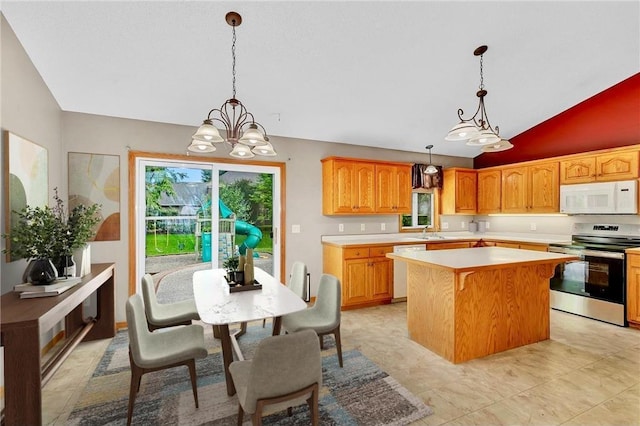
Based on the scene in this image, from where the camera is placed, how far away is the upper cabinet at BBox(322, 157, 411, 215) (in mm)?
4184

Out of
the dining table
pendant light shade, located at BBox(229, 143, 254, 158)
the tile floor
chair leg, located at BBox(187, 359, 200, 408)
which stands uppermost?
pendant light shade, located at BBox(229, 143, 254, 158)

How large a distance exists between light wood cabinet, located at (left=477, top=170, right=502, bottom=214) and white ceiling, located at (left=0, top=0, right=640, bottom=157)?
141 cm

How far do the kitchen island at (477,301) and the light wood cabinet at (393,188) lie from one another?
61.8 inches

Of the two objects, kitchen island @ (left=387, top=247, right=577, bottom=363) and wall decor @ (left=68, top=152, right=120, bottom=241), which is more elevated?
wall decor @ (left=68, top=152, right=120, bottom=241)

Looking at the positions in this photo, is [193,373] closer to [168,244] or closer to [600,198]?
[168,244]

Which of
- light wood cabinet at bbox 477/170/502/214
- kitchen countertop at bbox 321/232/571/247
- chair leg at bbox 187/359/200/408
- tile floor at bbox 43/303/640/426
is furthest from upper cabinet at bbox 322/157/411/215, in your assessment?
chair leg at bbox 187/359/200/408

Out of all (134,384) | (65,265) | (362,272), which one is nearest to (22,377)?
(134,384)

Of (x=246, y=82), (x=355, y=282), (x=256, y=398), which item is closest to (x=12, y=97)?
(x=246, y=82)

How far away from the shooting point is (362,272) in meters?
4.03

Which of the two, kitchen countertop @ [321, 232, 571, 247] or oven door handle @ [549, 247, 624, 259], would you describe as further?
kitchen countertop @ [321, 232, 571, 247]

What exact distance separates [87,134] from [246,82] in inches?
72.6

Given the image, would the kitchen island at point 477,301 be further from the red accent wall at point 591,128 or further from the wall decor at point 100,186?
the wall decor at point 100,186

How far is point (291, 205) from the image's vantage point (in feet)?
13.6

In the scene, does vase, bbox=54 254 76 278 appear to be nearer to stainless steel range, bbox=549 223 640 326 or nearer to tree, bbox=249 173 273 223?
tree, bbox=249 173 273 223
